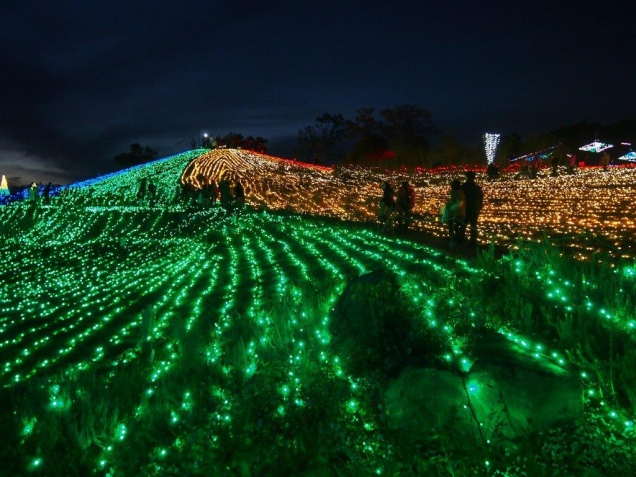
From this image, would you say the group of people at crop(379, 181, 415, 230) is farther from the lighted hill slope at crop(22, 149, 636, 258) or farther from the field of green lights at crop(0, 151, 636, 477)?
the field of green lights at crop(0, 151, 636, 477)

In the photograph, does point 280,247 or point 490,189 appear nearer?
point 280,247

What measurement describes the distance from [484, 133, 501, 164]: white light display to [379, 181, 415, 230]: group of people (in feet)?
91.9

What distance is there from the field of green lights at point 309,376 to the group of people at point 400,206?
190 inches

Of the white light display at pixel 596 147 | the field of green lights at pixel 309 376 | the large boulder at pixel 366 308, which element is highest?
the white light display at pixel 596 147

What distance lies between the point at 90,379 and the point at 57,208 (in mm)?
25714

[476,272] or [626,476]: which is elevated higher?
[476,272]

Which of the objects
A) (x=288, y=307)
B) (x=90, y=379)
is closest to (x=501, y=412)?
(x=288, y=307)

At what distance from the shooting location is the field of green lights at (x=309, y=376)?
3676 millimetres

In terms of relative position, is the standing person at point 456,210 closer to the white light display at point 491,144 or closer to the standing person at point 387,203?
the standing person at point 387,203

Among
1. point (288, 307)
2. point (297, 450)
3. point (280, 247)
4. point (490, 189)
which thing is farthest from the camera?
point (490, 189)

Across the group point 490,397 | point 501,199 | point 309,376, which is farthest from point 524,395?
point 501,199

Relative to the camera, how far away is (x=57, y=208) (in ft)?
92.3

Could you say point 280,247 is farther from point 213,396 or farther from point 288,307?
point 213,396

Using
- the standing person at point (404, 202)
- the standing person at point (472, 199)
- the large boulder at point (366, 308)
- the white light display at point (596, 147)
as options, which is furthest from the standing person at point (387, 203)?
the white light display at point (596, 147)
